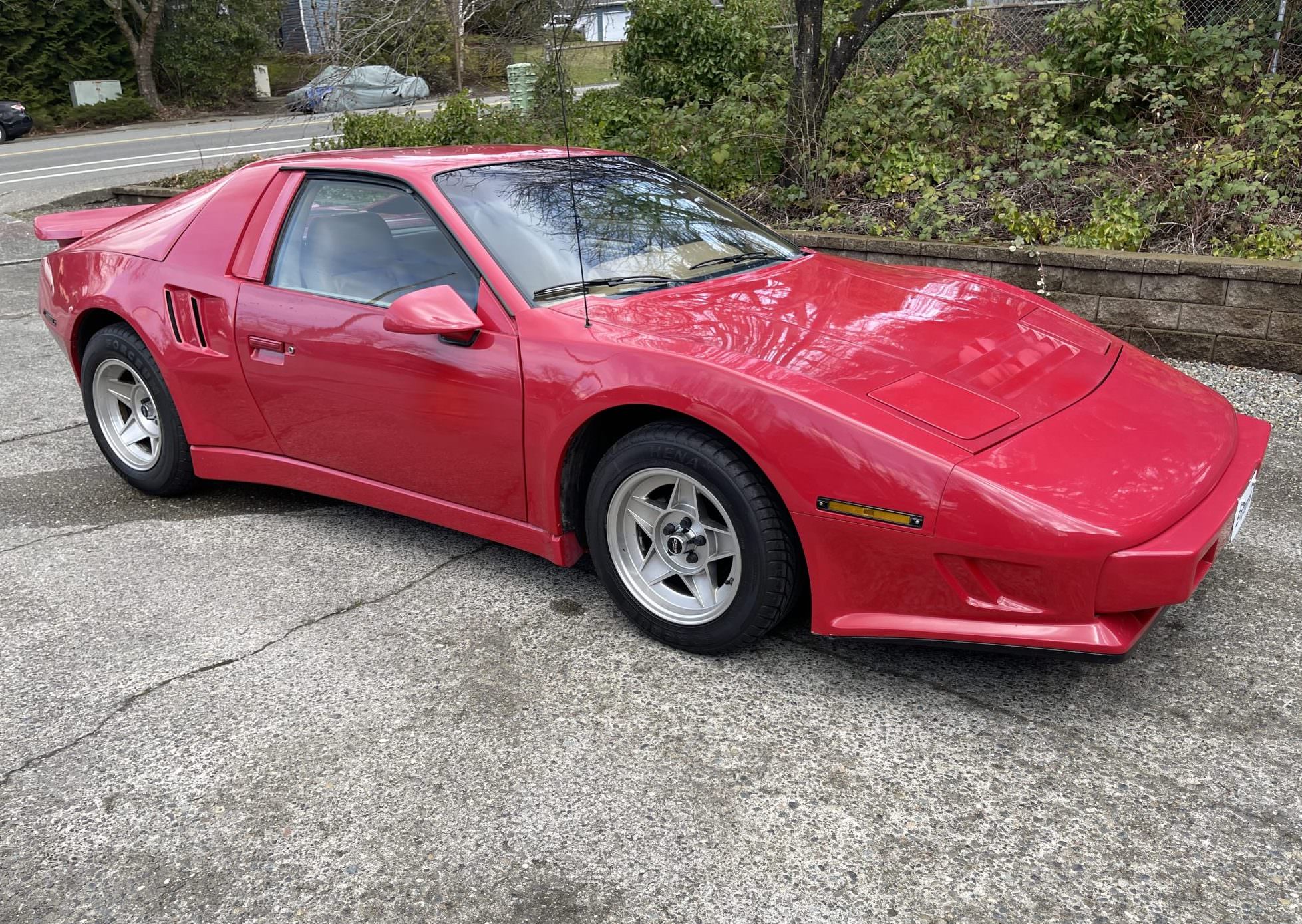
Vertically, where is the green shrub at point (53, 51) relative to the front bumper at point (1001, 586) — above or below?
above

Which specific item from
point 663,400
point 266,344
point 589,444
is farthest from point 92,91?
point 663,400

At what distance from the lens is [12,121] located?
79.5ft

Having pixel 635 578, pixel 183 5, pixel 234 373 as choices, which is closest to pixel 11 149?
pixel 183 5

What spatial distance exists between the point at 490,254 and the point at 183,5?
31.7 m

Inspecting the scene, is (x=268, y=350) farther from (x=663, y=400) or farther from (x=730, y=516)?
(x=730, y=516)

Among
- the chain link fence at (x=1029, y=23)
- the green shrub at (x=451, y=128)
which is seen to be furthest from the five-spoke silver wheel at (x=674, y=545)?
the green shrub at (x=451, y=128)

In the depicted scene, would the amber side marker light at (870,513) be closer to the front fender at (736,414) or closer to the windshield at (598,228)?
the front fender at (736,414)

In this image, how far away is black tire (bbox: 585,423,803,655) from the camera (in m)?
2.81

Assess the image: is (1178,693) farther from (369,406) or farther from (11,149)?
(11,149)

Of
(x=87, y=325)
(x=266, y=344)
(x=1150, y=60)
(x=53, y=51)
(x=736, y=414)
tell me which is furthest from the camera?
(x=53, y=51)

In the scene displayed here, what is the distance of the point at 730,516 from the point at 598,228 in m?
Result: 1.26

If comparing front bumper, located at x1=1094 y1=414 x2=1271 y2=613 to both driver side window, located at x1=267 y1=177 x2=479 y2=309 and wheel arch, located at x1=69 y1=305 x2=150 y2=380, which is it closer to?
driver side window, located at x1=267 y1=177 x2=479 y2=309

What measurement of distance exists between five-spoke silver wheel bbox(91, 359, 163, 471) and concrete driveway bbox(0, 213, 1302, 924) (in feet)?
2.65

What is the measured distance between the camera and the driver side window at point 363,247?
3477 mm
